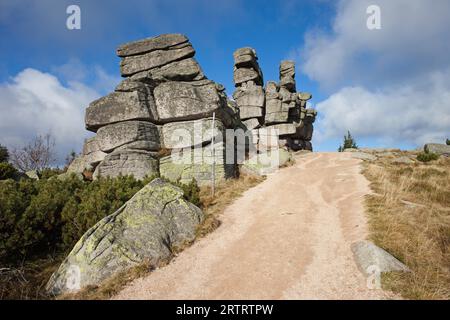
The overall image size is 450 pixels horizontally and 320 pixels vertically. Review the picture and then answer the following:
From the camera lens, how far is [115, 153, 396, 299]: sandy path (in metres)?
6.00

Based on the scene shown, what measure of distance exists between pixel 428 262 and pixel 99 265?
8448 millimetres

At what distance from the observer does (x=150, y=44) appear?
21953 mm

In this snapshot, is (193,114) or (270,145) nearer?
(193,114)

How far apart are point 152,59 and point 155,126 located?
242 inches

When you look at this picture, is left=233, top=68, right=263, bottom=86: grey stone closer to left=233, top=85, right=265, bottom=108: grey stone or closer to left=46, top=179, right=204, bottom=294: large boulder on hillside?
left=233, top=85, right=265, bottom=108: grey stone

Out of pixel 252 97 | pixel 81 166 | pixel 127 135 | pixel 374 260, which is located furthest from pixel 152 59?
pixel 374 260

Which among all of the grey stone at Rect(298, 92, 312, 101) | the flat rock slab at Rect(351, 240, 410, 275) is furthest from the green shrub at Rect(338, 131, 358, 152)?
the flat rock slab at Rect(351, 240, 410, 275)

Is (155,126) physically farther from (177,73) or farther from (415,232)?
(415,232)

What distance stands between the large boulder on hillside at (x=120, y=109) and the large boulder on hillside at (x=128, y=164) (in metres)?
2.53

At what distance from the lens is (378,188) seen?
13.9 m

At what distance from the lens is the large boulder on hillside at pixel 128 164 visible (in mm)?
17672

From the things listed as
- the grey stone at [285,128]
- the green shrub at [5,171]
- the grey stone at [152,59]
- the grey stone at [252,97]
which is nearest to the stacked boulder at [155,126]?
the grey stone at [152,59]
